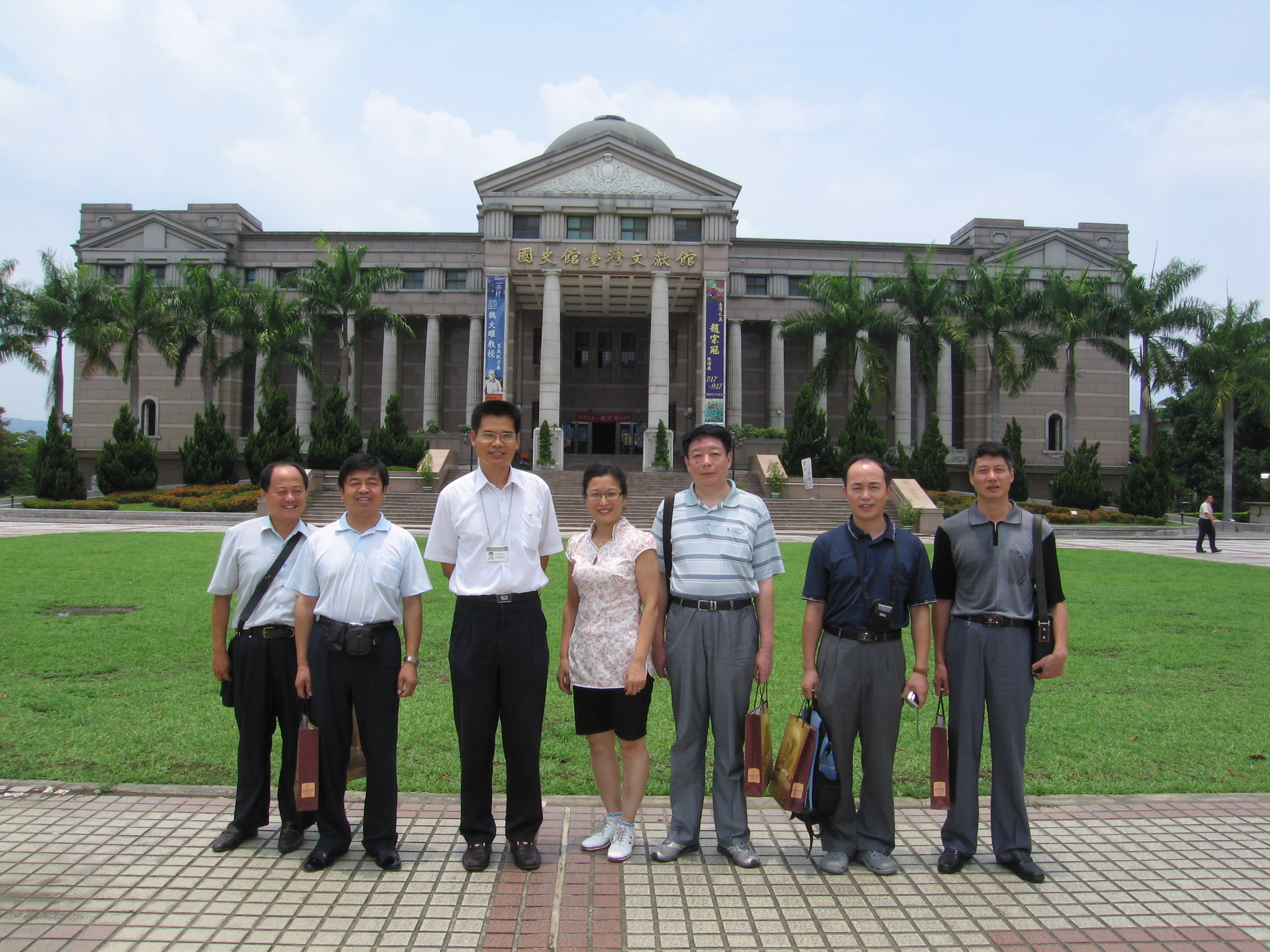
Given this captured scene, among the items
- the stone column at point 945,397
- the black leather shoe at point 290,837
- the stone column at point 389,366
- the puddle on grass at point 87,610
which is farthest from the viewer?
the stone column at point 945,397

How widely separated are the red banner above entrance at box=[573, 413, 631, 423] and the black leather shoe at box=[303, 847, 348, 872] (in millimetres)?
39034

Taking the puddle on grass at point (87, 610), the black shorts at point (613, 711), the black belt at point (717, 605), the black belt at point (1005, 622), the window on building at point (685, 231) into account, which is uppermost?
the window on building at point (685, 231)

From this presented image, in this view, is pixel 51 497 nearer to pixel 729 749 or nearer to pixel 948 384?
pixel 729 749

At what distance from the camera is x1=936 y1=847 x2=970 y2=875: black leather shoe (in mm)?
3969

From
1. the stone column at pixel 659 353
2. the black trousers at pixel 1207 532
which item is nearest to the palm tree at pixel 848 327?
the stone column at pixel 659 353

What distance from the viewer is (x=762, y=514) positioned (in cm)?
425

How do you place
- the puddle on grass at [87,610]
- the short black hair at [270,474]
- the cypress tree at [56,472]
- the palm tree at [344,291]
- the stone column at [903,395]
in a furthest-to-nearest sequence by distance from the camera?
the stone column at [903,395]
the palm tree at [344,291]
the cypress tree at [56,472]
the puddle on grass at [87,610]
the short black hair at [270,474]

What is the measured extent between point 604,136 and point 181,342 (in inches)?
771

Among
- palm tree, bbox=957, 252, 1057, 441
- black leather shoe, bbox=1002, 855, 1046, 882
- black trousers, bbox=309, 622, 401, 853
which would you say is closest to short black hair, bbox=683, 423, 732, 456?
black trousers, bbox=309, 622, 401, 853

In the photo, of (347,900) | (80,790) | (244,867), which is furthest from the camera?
(80,790)

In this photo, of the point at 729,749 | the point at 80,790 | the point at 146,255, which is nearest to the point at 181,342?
the point at 146,255

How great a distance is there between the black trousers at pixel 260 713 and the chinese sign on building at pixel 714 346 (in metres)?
30.9

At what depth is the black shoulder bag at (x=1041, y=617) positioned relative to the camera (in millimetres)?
4109

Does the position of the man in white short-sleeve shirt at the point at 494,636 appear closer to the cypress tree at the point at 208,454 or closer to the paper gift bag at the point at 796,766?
the paper gift bag at the point at 796,766
